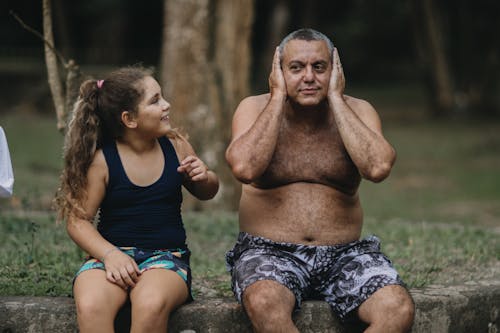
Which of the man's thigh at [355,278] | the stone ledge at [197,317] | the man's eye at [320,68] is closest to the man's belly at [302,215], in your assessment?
the man's thigh at [355,278]

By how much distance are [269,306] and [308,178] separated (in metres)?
0.85

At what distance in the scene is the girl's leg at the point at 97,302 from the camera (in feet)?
11.8

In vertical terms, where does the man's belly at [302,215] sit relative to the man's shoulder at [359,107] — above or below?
below

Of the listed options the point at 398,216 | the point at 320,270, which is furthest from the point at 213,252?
the point at 398,216

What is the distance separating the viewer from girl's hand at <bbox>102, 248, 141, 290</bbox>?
12.2ft

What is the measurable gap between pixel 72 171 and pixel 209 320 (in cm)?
96

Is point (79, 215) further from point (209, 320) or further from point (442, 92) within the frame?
point (442, 92)

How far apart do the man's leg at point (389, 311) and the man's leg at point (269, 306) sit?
348 mm

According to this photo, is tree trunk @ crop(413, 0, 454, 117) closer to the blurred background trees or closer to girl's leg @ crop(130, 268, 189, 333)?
the blurred background trees

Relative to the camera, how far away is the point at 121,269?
147 inches

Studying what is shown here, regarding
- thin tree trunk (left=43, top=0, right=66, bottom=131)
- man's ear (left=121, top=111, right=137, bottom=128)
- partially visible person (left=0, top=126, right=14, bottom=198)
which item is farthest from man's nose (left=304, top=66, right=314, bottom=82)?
thin tree trunk (left=43, top=0, right=66, bottom=131)

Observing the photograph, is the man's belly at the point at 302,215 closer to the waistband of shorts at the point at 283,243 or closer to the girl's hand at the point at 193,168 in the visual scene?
the waistband of shorts at the point at 283,243

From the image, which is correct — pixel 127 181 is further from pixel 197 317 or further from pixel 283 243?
pixel 283 243

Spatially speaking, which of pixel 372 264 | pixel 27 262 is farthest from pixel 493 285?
pixel 27 262
